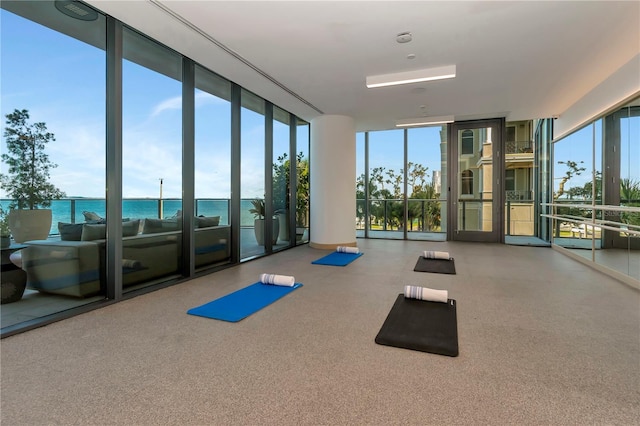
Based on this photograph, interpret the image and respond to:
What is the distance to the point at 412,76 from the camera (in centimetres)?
472

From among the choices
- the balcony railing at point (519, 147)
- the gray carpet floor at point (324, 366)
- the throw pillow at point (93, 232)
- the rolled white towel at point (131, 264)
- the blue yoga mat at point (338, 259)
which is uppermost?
the balcony railing at point (519, 147)

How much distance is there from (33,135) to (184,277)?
235cm

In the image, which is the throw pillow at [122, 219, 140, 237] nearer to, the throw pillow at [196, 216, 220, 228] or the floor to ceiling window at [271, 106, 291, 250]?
the throw pillow at [196, 216, 220, 228]

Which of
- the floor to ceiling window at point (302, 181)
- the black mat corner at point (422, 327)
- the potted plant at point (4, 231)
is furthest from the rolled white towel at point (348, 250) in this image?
the potted plant at point (4, 231)

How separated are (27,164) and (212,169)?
230cm

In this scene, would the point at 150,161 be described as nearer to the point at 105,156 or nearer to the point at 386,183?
the point at 105,156

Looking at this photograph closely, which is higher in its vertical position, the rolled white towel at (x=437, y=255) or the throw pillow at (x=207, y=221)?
the throw pillow at (x=207, y=221)

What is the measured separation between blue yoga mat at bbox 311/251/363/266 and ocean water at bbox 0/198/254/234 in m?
1.54

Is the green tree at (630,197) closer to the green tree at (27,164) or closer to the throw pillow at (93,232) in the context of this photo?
the throw pillow at (93,232)

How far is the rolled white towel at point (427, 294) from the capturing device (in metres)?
3.38

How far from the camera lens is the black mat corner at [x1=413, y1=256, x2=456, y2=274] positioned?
16.3 ft

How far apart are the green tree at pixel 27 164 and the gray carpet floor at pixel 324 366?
1167 mm

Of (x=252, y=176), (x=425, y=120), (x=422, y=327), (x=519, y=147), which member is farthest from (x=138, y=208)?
(x=519, y=147)

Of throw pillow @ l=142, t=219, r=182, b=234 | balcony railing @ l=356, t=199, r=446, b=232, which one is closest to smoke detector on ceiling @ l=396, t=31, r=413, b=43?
throw pillow @ l=142, t=219, r=182, b=234
